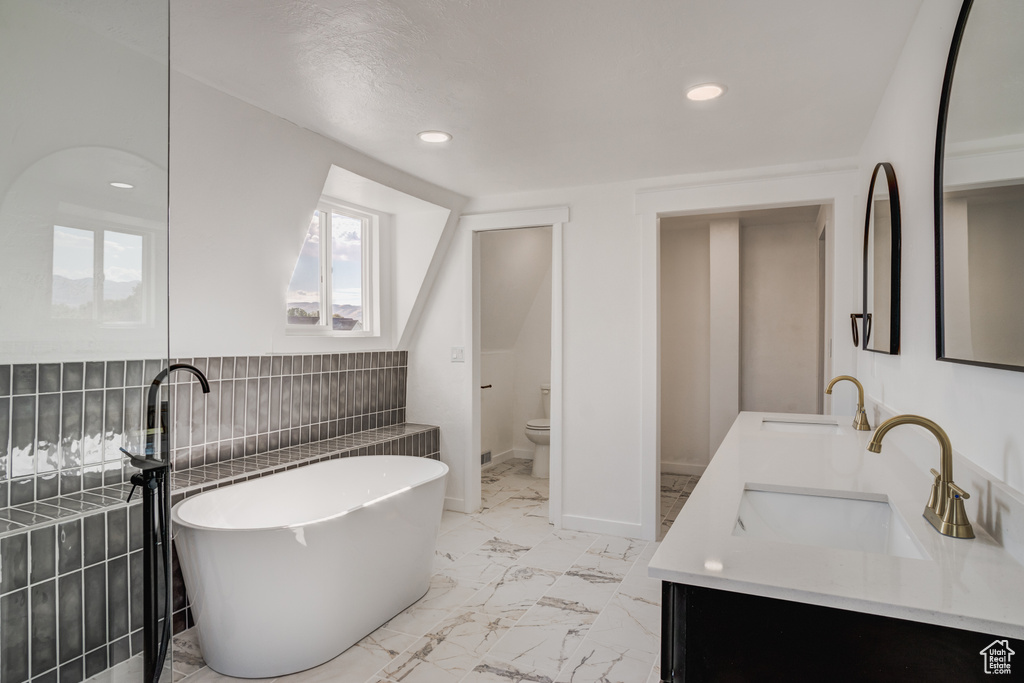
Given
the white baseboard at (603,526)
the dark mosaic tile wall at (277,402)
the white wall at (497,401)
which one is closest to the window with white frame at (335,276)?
the dark mosaic tile wall at (277,402)

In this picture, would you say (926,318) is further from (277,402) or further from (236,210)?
(277,402)

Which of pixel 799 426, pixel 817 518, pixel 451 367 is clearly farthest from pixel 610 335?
pixel 817 518

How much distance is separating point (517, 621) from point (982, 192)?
92.3 inches

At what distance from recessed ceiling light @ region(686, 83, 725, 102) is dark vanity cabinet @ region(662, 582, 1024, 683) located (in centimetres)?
193

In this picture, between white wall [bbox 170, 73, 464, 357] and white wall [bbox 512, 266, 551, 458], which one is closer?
white wall [bbox 170, 73, 464, 357]

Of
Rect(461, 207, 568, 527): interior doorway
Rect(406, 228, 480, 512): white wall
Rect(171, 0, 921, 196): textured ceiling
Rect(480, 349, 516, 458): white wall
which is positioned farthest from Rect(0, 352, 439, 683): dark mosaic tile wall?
Rect(480, 349, 516, 458): white wall

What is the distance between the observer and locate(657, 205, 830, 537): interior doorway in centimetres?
496

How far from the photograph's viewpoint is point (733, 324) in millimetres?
4977

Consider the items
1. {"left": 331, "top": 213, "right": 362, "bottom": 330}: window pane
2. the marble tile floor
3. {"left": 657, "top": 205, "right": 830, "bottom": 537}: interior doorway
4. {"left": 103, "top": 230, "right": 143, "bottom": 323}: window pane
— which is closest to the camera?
{"left": 103, "top": 230, "right": 143, "bottom": 323}: window pane

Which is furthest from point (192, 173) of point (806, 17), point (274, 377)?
point (806, 17)

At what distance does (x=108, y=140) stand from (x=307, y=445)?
2810 mm

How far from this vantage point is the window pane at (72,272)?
0.88 meters

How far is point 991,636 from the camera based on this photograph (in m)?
0.87

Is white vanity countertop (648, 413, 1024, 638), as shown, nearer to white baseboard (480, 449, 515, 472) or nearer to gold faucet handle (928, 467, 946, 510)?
gold faucet handle (928, 467, 946, 510)
